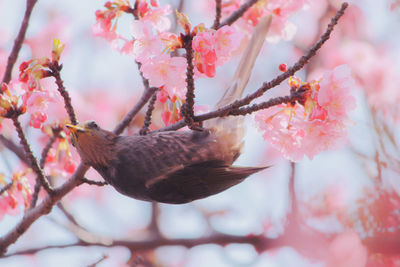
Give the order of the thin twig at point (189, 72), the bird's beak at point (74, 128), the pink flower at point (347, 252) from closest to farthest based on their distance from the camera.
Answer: the thin twig at point (189, 72)
the bird's beak at point (74, 128)
the pink flower at point (347, 252)

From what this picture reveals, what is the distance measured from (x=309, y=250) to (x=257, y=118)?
3.78 ft

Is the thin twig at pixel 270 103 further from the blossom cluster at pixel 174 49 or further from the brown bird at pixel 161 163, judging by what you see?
the brown bird at pixel 161 163

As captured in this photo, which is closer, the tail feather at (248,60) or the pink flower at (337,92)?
the pink flower at (337,92)

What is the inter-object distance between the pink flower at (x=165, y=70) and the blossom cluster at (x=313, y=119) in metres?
0.46

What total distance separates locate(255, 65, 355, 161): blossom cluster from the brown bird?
0.23m

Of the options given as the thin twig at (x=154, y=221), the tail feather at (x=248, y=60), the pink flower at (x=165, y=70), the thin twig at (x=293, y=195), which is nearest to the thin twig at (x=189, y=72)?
the pink flower at (x=165, y=70)

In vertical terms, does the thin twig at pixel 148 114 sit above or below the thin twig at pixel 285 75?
below

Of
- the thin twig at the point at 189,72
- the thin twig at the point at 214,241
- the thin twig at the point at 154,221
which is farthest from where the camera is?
the thin twig at the point at 154,221

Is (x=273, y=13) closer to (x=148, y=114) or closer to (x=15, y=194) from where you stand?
(x=148, y=114)

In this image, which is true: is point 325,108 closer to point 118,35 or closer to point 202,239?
point 118,35

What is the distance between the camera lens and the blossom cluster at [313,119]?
191 centimetres

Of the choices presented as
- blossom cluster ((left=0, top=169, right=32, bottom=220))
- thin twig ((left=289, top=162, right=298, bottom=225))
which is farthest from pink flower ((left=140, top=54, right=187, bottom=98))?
thin twig ((left=289, top=162, right=298, bottom=225))

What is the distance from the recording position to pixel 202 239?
11.1 ft

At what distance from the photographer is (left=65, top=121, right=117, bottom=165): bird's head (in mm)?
2336
